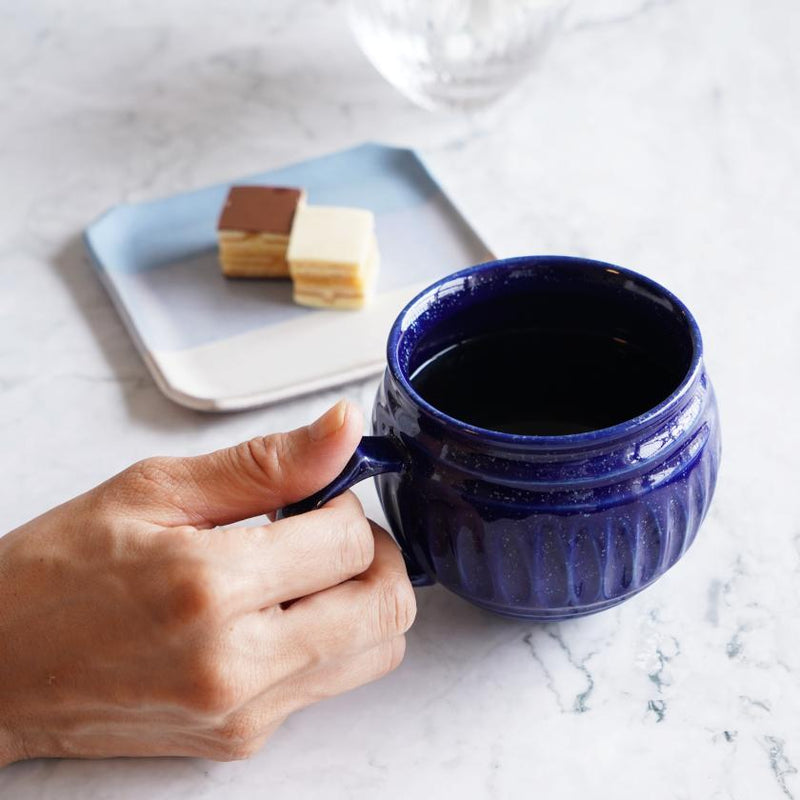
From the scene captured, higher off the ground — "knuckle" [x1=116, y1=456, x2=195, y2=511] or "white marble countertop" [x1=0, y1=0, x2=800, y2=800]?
"knuckle" [x1=116, y1=456, x2=195, y2=511]

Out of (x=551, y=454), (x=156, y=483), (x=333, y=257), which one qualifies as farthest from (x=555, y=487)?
(x=333, y=257)

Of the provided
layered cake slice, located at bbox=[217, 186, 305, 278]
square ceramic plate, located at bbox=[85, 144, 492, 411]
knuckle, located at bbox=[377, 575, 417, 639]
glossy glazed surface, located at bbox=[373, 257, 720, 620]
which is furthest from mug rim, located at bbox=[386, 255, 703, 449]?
layered cake slice, located at bbox=[217, 186, 305, 278]

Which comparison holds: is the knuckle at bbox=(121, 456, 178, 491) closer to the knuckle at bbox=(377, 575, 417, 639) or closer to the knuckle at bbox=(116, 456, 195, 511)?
the knuckle at bbox=(116, 456, 195, 511)

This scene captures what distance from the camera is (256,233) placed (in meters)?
1.08

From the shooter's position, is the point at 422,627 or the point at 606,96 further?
the point at 606,96

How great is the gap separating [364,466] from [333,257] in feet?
1.31

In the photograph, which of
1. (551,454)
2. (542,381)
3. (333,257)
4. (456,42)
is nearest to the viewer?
(551,454)

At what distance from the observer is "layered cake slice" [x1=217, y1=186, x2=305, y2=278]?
1.08 meters

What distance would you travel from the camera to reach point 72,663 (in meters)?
0.65

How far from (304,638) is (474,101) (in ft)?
2.56

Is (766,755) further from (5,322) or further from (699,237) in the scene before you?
(5,322)

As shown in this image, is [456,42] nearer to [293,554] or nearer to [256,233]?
[256,233]

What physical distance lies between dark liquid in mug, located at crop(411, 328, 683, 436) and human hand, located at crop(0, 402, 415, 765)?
0.10 m

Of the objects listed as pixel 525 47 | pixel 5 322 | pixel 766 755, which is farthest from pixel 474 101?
pixel 766 755
